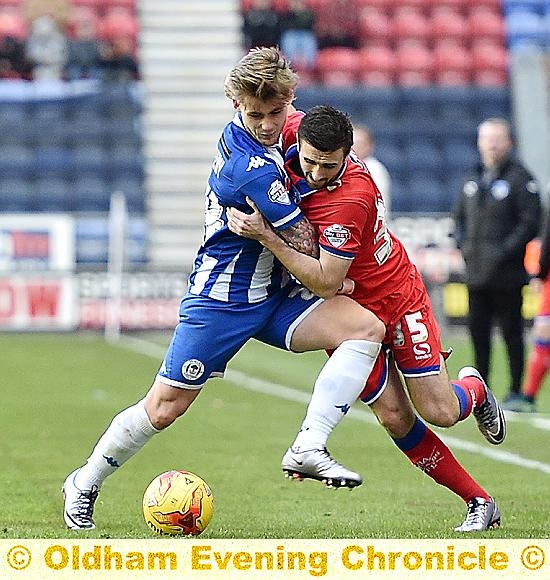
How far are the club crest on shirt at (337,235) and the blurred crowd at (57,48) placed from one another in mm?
17602

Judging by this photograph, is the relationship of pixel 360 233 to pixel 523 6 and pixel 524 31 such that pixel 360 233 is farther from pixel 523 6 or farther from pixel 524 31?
pixel 523 6

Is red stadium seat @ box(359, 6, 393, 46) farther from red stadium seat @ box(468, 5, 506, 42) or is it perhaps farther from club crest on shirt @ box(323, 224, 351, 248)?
club crest on shirt @ box(323, 224, 351, 248)

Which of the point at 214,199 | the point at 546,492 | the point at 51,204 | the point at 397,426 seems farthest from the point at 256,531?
the point at 51,204

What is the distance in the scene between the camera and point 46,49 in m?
21.9

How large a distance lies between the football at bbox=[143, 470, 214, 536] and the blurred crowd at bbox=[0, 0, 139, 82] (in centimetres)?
1757

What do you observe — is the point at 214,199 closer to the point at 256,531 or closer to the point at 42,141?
the point at 256,531

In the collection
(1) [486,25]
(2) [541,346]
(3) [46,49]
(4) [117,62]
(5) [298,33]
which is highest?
(1) [486,25]

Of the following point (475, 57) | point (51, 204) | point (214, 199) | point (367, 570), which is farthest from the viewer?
point (475, 57)

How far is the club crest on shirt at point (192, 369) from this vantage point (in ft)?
16.4

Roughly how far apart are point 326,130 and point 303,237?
1.44ft

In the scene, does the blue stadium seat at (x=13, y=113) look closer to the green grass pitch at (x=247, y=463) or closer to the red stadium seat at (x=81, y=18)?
the red stadium seat at (x=81, y=18)

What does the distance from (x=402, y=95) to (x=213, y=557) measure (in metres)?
19.6

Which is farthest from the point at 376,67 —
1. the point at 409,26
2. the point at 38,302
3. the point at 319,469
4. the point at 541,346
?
the point at 319,469

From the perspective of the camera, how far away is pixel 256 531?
17.0 feet
